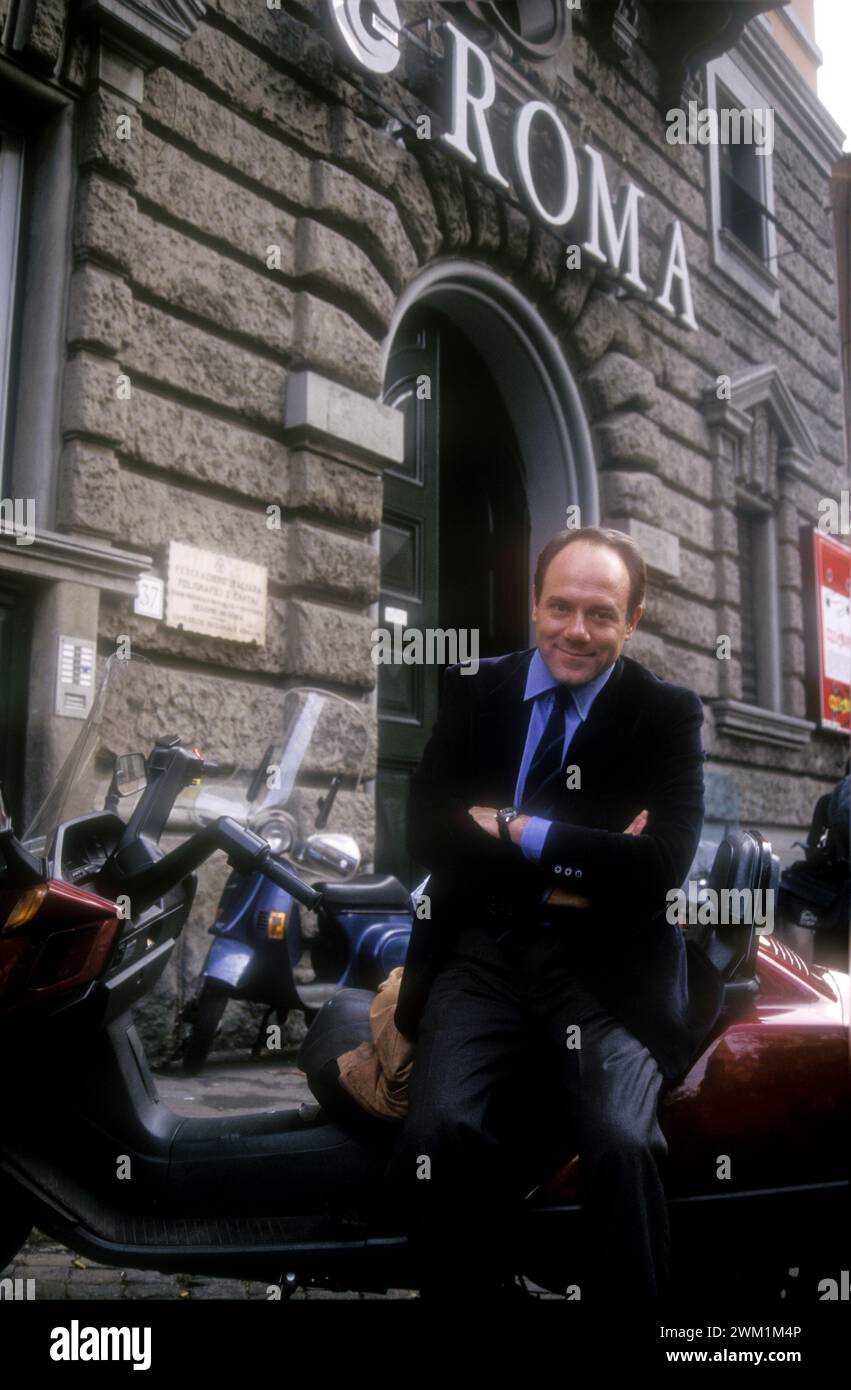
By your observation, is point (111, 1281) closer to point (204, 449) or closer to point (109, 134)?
point (204, 449)

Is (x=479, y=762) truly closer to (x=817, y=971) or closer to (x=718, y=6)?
(x=817, y=971)

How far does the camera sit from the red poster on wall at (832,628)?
10.5 m

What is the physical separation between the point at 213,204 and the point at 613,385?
3442mm

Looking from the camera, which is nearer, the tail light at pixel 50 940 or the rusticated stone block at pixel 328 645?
the tail light at pixel 50 940

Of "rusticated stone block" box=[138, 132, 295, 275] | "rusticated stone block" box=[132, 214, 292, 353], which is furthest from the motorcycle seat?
"rusticated stone block" box=[138, 132, 295, 275]

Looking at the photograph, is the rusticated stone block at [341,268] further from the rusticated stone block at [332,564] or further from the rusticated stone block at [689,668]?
the rusticated stone block at [689,668]

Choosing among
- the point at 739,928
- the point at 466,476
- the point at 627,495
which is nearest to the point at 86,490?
the point at 739,928

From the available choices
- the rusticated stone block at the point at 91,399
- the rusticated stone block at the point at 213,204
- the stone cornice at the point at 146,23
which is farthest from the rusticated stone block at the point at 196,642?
the stone cornice at the point at 146,23

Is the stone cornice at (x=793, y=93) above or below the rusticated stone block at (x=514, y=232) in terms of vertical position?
above

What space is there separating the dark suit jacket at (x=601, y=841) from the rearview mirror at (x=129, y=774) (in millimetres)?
592

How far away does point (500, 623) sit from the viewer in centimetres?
790

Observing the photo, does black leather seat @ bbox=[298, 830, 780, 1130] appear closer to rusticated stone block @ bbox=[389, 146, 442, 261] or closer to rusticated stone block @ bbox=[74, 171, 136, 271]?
rusticated stone block @ bbox=[74, 171, 136, 271]

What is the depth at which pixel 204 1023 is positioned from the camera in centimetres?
412

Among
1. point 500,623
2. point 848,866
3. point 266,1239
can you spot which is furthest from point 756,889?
point 500,623
